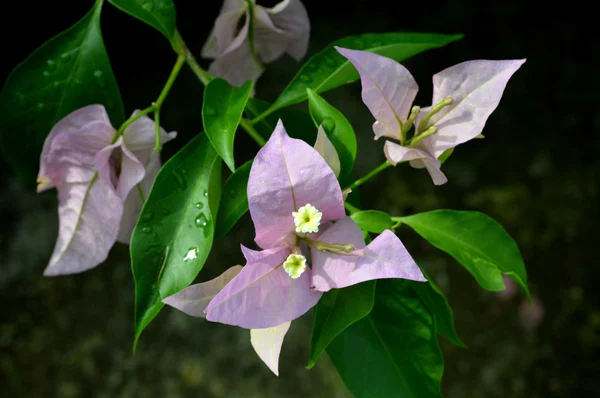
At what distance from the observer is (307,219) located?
396 mm

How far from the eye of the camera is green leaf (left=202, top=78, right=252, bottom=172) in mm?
441

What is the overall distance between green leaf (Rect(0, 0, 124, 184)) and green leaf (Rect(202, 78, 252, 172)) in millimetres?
117

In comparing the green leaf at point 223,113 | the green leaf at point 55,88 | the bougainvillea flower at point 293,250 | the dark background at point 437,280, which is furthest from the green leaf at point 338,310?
the dark background at point 437,280

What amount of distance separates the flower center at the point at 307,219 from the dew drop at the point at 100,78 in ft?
0.86

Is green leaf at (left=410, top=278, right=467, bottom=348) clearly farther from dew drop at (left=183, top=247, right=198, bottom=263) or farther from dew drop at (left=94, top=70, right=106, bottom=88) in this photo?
dew drop at (left=94, top=70, right=106, bottom=88)

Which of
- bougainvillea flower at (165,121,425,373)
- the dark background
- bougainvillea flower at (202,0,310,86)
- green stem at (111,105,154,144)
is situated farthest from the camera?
the dark background

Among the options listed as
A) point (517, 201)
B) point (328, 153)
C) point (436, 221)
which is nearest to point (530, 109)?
point (517, 201)

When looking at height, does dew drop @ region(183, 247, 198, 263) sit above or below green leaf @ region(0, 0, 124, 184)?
below

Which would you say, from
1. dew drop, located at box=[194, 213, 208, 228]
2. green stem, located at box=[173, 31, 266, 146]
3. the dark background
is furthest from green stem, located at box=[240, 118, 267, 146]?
the dark background

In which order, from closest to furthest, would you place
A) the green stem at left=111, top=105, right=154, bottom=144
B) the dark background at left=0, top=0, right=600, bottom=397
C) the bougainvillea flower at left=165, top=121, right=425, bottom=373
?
the bougainvillea flower at left=165, top=121, right=425, bottom=373
the green stem at left=111, top=105, right=154, bottom=144
the dark background at left=0, top=0, right=600, bottom=397

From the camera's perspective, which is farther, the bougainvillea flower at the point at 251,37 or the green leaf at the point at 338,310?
the bougainvillea flower at the point at 251,37

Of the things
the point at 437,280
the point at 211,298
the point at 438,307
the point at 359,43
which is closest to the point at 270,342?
the point at 211,298

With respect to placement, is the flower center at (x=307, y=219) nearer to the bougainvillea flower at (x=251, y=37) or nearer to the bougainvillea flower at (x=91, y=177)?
the bougainvillea flower at (x=91, y=177)

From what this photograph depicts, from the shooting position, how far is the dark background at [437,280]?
127 cm
